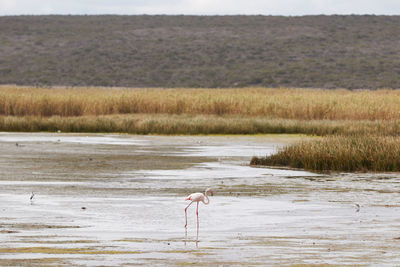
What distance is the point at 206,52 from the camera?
8794 centimetres

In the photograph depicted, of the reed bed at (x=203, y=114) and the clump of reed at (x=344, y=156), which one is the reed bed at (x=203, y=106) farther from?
the clump of reed at (x=344, y=156)

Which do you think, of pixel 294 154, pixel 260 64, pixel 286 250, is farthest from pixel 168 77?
pixel 286 250

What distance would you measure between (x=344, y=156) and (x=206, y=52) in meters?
67.8

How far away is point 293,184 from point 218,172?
106 inches

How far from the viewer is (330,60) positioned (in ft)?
276

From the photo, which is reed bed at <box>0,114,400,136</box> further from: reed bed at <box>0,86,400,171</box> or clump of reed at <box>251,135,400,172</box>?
clump of reed at <box>251,135,400,172</box>

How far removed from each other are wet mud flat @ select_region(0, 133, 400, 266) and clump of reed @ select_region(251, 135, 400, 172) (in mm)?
625

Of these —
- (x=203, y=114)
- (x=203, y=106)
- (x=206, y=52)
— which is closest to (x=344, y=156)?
(x=203, y=114)

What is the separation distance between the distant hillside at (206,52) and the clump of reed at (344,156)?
53.9 metres

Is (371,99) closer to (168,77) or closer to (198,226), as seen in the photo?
(198,226)

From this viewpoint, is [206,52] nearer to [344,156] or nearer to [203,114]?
[203,114]

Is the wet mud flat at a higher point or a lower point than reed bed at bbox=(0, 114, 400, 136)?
lower

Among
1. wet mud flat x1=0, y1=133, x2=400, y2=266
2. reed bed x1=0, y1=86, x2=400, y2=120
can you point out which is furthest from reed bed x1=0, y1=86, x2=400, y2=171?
wet mud flat x1=0, y1=133, x2=400, y2=266

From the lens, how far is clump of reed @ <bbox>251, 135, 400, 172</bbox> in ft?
67.1
